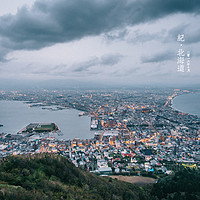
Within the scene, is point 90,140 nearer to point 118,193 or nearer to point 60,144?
point 60,144

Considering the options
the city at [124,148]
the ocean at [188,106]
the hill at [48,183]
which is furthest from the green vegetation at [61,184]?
→ the ocean at [188,106]

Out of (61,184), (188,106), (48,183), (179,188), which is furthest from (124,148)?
(188,106)

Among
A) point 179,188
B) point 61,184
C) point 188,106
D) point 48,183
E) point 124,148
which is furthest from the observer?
point 188,106

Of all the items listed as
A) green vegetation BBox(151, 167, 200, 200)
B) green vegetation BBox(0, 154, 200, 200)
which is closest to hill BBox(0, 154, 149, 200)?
green vegetation BBox(0, 154, 200, 200)

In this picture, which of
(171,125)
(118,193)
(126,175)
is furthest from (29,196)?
(171,125)

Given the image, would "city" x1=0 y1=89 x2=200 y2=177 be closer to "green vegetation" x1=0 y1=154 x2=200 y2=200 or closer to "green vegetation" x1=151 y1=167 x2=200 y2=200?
"green vegetation" x1=151 y1=167 x2=200 y2=200

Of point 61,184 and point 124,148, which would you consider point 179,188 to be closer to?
point 61,184

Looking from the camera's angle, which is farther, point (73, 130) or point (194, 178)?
point (73, 130)
